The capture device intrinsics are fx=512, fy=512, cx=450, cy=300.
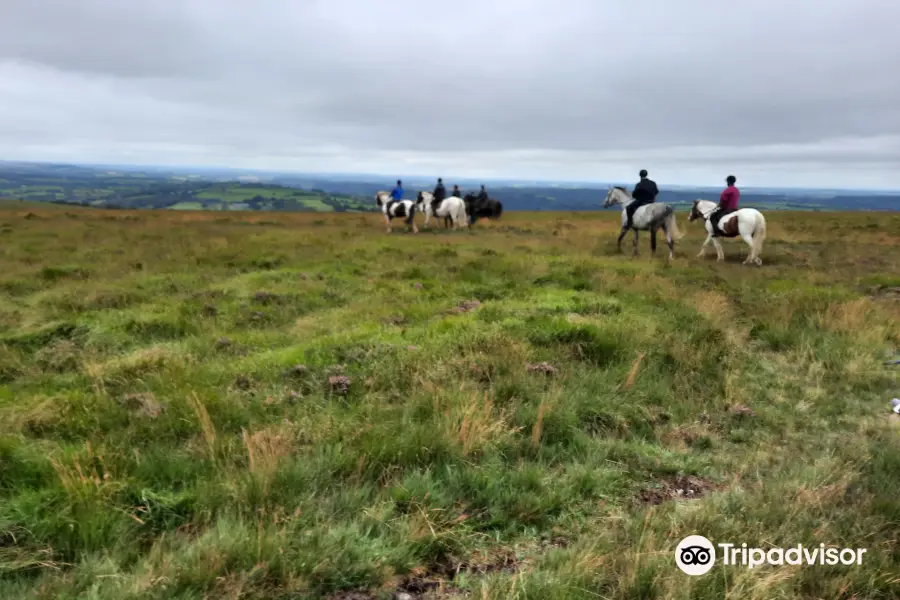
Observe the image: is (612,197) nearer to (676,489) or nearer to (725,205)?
(725,205)

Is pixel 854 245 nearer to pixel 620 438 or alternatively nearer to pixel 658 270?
pixel 658 270

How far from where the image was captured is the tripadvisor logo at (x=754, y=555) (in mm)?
3223

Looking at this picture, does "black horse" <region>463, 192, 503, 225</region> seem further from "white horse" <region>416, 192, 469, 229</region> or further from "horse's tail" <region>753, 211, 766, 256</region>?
"horse's tail" <region>753, 211, 766, 256</region>

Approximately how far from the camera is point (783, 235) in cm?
2606

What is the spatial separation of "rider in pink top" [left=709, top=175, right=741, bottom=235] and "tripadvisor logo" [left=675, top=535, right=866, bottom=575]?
16.7 m

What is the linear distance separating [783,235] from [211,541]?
2982cm

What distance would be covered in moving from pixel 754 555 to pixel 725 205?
1746 centimetres

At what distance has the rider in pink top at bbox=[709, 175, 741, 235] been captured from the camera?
17.8 meters

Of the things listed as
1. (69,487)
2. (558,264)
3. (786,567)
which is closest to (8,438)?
(69,487)

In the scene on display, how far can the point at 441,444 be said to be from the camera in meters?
4.54

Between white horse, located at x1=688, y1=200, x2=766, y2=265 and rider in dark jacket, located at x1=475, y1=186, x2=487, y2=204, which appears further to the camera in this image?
rider in dark jacket, located at x1=475, y1=186, x2=487, y2=204

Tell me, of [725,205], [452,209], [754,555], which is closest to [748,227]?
[725,205]

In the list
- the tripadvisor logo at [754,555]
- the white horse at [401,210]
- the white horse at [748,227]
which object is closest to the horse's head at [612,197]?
A: the white horse at [748,227]

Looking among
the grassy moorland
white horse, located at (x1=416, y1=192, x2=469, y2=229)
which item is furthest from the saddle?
white horse, located at (x1=416, y1=192, x2=469, y2=229)
